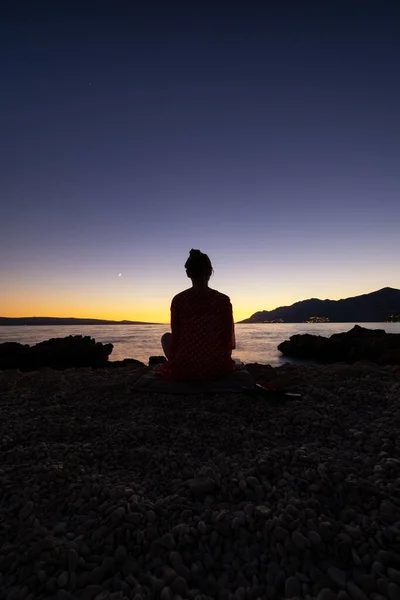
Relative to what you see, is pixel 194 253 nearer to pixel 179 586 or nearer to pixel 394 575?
pixel 179 586

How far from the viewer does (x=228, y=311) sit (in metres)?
5.23

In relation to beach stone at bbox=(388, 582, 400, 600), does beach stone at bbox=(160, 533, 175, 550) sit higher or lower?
lower

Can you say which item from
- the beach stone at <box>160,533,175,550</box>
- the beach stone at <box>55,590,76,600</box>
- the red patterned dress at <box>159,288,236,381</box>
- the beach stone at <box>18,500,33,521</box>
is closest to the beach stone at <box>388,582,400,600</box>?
the beach stone at <box>160,533,175,550</box>

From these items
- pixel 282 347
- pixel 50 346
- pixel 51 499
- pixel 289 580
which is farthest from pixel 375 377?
pixel 282 347

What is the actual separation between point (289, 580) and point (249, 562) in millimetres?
246

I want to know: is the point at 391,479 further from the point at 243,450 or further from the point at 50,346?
the point at 50,346

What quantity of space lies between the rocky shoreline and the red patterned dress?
1002mm

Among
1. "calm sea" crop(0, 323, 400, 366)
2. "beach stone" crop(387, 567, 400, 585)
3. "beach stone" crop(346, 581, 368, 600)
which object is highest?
"beach stone" crop(387, 567, 400, 585)

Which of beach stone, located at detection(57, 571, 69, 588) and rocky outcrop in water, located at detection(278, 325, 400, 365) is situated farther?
rocky outcrop in water, located at detection(278, 325, 400, 365)

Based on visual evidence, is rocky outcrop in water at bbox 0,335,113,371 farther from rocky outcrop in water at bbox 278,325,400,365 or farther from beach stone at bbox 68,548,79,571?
beach stone at bbox 68,548,79,571

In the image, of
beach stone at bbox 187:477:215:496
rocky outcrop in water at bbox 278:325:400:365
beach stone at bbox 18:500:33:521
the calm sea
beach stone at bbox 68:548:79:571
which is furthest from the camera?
the calm sea

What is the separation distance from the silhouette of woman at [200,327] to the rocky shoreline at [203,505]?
3.31 ft

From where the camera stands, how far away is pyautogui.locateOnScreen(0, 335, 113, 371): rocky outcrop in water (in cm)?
1782

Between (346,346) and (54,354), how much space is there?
18.4 meters
